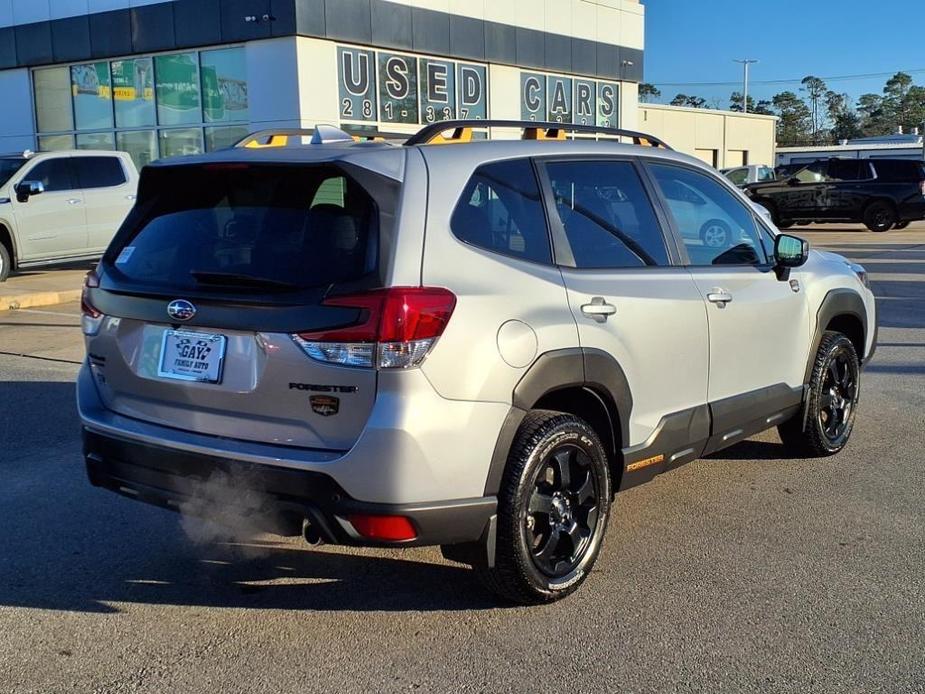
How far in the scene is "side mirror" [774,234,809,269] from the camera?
5348 millimetres

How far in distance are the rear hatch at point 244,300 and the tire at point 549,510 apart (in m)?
0.72

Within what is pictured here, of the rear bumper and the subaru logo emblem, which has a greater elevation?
the subaru logo emblem

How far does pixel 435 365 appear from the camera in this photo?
11.3 feet

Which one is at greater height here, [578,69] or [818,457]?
[578,69]

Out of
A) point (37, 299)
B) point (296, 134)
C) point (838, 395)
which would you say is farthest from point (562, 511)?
point (37, 299)

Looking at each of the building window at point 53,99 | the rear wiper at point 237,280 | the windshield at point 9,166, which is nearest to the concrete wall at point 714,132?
the building window at point 53,99

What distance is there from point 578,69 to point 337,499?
90.1 feet

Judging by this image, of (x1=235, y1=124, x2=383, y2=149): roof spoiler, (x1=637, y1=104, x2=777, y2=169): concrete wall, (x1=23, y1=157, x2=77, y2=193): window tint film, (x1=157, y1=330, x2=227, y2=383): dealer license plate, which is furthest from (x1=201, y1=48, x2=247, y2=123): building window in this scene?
(x1=637, y1=104, x2=777, y2=169): concrete wall

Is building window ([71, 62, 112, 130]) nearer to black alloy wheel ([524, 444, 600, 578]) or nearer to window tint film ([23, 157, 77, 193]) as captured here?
window tint film ([23, 157, 77, 193])

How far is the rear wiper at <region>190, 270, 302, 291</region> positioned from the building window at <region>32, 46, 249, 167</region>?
19125 millimetres

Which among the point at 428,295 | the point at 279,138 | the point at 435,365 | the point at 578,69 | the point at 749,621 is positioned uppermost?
the point at 578,69

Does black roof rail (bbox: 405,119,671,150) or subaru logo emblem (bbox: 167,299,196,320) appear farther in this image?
black roof rail (bbox: 405,119,671,150)

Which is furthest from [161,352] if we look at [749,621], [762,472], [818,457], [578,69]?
[578,69]

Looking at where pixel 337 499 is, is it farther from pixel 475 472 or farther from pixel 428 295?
pixel 428 295
